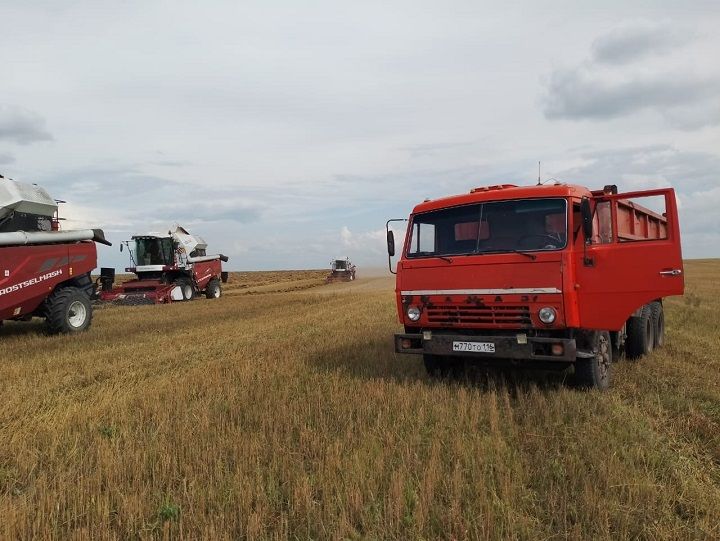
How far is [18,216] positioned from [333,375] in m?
9.06

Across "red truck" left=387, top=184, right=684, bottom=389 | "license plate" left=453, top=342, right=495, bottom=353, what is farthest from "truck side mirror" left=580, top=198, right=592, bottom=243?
"license plate" left=453, top=342, right=495, bottom=353

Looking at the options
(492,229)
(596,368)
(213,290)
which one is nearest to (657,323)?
(596,368)

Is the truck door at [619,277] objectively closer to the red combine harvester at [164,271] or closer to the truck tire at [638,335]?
the truck tire at [638,335]

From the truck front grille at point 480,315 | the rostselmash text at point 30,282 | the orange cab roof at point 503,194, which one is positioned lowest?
the truck front grille at point 480,315

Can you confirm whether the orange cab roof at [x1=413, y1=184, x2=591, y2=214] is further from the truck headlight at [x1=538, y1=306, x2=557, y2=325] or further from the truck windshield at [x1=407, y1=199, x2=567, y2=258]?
the truck headlight at [x1=538, y1=306, x2=557, y2=325]

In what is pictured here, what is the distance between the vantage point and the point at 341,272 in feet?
155

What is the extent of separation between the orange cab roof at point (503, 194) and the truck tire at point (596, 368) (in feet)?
5.43

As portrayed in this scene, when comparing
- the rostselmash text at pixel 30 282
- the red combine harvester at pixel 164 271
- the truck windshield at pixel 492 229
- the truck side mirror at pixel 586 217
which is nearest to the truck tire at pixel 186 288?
the red combine harvester at pixel 164 271

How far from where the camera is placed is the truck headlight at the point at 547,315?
545 centimetres

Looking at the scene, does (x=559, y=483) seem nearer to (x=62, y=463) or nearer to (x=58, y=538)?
(x=58, y=538)

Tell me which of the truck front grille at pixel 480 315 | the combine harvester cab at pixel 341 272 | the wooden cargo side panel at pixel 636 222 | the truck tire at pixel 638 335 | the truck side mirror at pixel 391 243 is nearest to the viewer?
the truck front grille at pixel 480 315

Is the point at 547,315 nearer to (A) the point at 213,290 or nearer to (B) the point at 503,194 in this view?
(B) the point at 503,194

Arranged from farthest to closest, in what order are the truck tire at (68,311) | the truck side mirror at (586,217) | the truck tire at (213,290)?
the truck tire at (213,290) < the truck tire at (68,311) < the truck side mirror at (586,217)

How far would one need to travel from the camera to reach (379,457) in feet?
12.7
